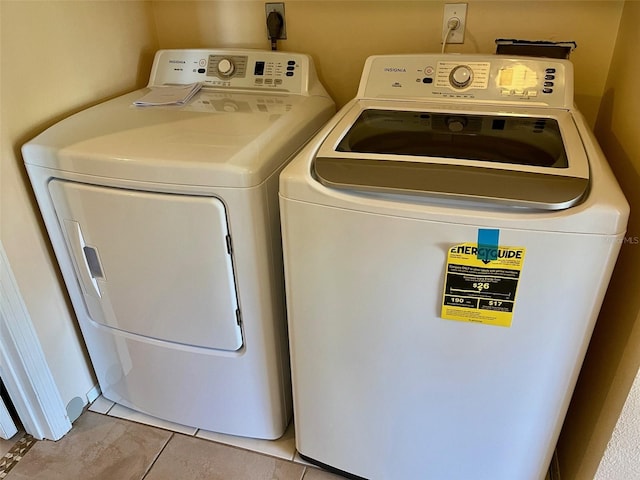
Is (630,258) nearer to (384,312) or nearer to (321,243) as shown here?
(384,312)

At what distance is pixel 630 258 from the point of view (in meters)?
1.15

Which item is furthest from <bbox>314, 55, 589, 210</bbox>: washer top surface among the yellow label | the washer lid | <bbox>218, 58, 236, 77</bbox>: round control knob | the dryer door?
<bbox>218, 58, 236, 77</bbox>: round control knob

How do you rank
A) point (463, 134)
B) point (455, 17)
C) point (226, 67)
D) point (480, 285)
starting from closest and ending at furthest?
point (480, 285), point (463, 134), point (455, 17), point (226, 67)

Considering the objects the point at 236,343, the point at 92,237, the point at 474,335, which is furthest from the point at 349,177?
the point at 92,237

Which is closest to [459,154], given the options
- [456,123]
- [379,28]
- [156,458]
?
[456,123]

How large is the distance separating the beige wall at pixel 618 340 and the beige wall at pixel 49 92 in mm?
1446

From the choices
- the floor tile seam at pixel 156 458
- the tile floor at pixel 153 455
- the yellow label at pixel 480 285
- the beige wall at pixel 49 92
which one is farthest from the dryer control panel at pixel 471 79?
the floor tile seam at pixel 156 458

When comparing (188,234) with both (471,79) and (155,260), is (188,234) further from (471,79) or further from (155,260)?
(471,79)

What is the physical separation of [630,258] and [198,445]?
4.20 ft

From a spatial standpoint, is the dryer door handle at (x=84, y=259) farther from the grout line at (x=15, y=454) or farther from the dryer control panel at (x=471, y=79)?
the dryer control panel at (x=471, y=79)

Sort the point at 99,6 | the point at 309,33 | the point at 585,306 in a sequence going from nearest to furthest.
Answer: the point at 585,306
the point at 99,6
the point at 309,33

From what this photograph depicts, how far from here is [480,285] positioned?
3.19 feet

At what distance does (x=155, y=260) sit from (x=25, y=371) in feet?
1.81

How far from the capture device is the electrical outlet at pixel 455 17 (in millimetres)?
1512
